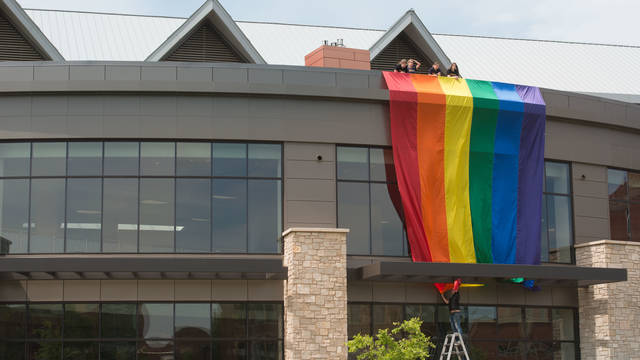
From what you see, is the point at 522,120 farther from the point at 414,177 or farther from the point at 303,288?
the point at 303,288

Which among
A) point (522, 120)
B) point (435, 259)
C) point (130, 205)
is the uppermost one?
point (522, 120)

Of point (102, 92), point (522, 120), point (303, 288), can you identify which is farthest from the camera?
point (522, 120)

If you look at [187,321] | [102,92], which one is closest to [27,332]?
[187,321]

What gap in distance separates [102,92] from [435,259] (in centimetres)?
1208

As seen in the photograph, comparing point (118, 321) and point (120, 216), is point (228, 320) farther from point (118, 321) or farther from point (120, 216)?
point (120, 216)

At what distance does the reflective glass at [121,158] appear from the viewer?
2717 centimetres

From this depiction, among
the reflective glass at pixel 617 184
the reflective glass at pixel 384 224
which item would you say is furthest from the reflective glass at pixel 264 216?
the reflective glass at pixel 617 184

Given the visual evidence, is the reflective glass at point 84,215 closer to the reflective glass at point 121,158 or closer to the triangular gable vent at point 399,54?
the reflective glass at point 121,158

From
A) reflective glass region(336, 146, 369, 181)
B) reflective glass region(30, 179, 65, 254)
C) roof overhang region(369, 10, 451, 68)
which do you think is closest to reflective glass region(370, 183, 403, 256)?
reflective glass region(336, 146, 369, 181)

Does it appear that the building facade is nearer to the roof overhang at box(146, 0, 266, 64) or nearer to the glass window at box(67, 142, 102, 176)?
the glass window at box(67, 142, 102, 176)

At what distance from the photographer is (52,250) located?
87.2 feet

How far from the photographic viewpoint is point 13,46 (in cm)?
3275

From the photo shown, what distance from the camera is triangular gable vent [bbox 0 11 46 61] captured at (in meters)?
32.7

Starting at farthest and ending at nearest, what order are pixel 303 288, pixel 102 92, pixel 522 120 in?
1. pixel 522 120
2. pixel 102 92
3. pixel 303 288
